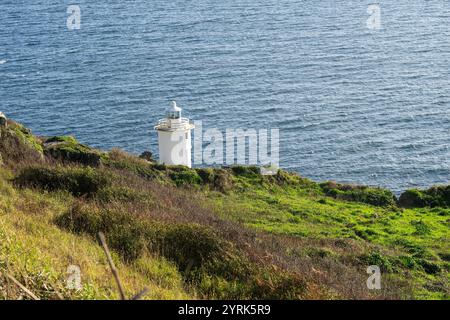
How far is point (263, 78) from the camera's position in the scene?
71.4 m

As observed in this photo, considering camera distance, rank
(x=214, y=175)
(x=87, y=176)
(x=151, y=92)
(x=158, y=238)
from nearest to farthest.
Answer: (x=158, y=238), (x=87, y=176), (x=214, y=175), (x=151, y=92)

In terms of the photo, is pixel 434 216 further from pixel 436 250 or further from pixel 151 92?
pixel 151 92

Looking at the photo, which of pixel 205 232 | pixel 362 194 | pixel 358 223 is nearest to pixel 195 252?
pixel 205 232

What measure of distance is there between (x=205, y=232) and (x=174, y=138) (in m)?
24.1

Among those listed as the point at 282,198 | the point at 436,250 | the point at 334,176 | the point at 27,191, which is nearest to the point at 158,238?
the point at 27,191

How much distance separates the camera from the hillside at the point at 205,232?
10.5m

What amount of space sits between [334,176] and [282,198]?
16945 millimetres

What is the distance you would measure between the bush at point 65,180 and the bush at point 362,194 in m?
17.8

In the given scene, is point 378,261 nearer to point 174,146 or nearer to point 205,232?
point 205,232

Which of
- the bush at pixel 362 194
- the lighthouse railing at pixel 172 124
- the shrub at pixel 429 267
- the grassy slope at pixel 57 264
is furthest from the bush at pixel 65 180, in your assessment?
the bush at pixel 362 194

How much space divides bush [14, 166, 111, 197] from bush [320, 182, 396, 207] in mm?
17833

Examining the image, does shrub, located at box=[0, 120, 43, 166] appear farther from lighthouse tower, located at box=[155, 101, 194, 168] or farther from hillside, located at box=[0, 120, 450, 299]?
lighthouse tower, located at box=[155, 101, 194, 168]
